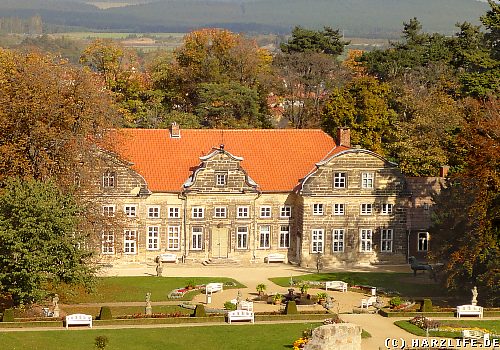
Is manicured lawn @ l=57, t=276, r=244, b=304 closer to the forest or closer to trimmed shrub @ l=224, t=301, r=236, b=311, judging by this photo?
trimmed shrub @ l=224, t=301, r=236, b=311

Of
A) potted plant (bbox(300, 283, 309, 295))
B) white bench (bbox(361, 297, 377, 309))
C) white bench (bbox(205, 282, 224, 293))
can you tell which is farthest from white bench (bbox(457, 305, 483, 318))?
white bench (bbox(205, 282, 224, 293))

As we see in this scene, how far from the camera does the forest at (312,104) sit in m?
60.2

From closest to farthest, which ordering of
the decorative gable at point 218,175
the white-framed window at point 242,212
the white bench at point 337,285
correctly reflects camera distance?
1. the white bench at point 337,285
2. the decorative gable at point 218,175
3. the white-framed window at point 242,212

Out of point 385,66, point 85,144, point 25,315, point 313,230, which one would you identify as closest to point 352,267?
point 313,230

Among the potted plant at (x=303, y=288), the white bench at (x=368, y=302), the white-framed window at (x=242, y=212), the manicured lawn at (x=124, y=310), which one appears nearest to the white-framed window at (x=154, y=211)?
the white-framed window at (x=242, y=212)

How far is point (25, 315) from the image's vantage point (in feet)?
178

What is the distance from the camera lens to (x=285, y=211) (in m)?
74.2

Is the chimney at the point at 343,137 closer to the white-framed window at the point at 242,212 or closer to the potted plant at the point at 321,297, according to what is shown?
the white-framed window at the point at 242,212

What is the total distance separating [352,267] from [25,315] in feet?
83.4

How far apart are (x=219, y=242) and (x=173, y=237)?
291 centimetres

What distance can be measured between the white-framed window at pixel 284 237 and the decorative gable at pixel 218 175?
3.55 meters

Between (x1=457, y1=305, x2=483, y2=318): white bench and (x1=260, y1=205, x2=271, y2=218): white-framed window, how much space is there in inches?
818

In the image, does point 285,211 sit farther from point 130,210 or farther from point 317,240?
point 130,210

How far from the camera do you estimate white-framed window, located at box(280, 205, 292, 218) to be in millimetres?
74125
